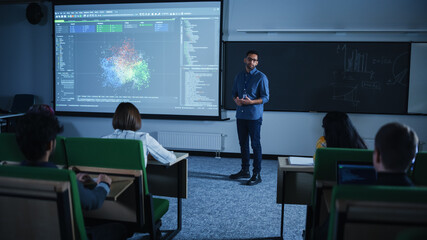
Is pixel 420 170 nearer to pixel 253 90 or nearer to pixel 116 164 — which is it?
pixel 116 164

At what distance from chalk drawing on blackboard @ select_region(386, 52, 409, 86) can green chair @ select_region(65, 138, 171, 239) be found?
447 cm

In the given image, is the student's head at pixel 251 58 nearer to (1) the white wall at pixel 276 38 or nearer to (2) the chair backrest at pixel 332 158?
(1) the white wall at pixel 276 38

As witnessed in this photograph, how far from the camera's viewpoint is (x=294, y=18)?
5.43 meters

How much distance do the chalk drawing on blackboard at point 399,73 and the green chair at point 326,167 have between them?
390 cm

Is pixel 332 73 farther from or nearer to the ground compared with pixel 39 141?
farther from the ground

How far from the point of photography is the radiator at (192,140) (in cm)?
571

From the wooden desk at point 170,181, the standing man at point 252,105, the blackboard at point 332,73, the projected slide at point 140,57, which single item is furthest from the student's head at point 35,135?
the blackboard at point 332,73

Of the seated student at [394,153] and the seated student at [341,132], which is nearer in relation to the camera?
the seated student at [394,153]

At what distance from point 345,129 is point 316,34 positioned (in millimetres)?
3396

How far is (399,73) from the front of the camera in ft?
17.3

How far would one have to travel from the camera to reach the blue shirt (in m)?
4.34

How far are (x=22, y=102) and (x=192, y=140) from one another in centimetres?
315

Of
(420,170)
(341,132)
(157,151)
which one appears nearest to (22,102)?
(157,151)

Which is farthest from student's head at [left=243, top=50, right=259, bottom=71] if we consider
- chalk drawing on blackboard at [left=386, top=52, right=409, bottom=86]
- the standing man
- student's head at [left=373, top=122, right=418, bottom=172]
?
student's head at [left=373, top=122, right=418, bottom=172]
